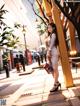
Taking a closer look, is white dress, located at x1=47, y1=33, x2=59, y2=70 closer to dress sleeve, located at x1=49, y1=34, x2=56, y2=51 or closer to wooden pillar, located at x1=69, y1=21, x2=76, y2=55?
dress sleeve, located at x1=49, y1=34, x2=56, y2=51

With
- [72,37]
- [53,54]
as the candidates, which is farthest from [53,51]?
[72,37]

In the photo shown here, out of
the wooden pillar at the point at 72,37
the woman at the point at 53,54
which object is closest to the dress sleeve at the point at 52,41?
the woman at the point at 53,54

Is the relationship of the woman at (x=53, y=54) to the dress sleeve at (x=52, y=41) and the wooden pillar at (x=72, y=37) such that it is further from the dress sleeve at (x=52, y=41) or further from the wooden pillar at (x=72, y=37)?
the wooden pillar at (x=72, y=37)

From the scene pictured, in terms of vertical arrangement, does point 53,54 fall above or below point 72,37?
below

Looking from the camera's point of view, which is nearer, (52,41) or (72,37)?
(52,41)

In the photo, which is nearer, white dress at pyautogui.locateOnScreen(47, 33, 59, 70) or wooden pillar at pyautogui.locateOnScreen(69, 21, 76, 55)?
white dress at pyautogui.locateOnScreen(47, 33, 59, 70)

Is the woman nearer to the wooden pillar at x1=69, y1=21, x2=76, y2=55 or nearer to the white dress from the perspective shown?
the white dress

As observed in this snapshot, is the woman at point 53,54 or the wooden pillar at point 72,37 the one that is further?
the wooden pillar at point 72,37

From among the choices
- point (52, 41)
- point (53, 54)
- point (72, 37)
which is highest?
point (72, 37)

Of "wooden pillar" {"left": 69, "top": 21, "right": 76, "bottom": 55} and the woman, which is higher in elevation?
"wooden pillar" {"left": 69, "top": 21, "right": 76, "bottom": 55}

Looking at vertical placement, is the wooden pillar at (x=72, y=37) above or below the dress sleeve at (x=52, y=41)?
above

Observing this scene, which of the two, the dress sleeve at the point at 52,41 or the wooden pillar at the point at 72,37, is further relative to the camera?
the wooden pillar at the point at 72,37

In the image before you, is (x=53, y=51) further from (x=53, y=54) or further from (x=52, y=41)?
(x=52, y=41)

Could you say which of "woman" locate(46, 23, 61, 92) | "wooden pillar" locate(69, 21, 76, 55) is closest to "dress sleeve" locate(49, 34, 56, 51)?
"woman" locate(46, 23, 61, 92)
